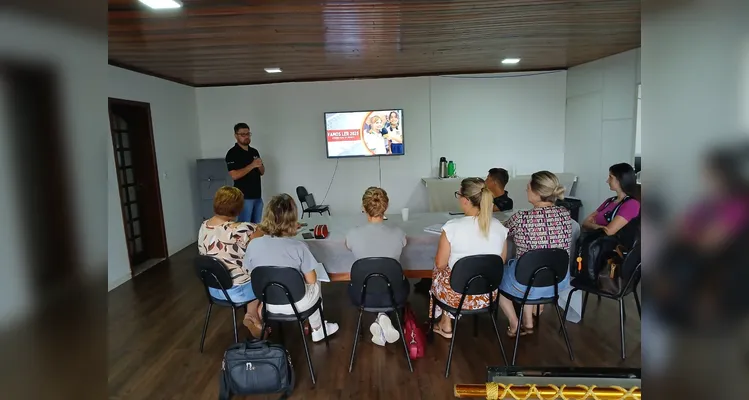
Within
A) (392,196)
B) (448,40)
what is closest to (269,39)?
(448,40)

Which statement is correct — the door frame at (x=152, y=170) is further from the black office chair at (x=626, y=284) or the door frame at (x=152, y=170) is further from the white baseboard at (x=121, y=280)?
the black office chair at (x=626, y=284)

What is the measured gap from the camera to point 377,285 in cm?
245

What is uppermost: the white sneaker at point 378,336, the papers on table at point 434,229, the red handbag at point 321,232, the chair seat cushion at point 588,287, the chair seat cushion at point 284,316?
the red handbag at point 321,232

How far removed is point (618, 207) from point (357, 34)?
7.32 ft

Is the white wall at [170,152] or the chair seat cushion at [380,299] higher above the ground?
the white wall at [170,152]

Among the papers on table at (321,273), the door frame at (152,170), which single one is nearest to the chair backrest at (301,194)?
the door frame at (152,170)

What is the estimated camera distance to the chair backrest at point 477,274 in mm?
2328

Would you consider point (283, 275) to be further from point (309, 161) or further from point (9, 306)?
point (309, 161)

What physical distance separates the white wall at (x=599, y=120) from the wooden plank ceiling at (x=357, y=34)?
23cm

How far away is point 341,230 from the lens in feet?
10.4

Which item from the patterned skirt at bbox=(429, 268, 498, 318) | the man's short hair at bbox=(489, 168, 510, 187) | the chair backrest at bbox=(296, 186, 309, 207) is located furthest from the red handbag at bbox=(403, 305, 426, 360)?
the chair backrest at bbox=(296, 186, 309, 207)

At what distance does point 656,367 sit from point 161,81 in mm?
5676

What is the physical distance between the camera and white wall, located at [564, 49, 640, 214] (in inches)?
174

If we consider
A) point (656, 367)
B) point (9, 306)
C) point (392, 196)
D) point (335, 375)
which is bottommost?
point (335, 375)
